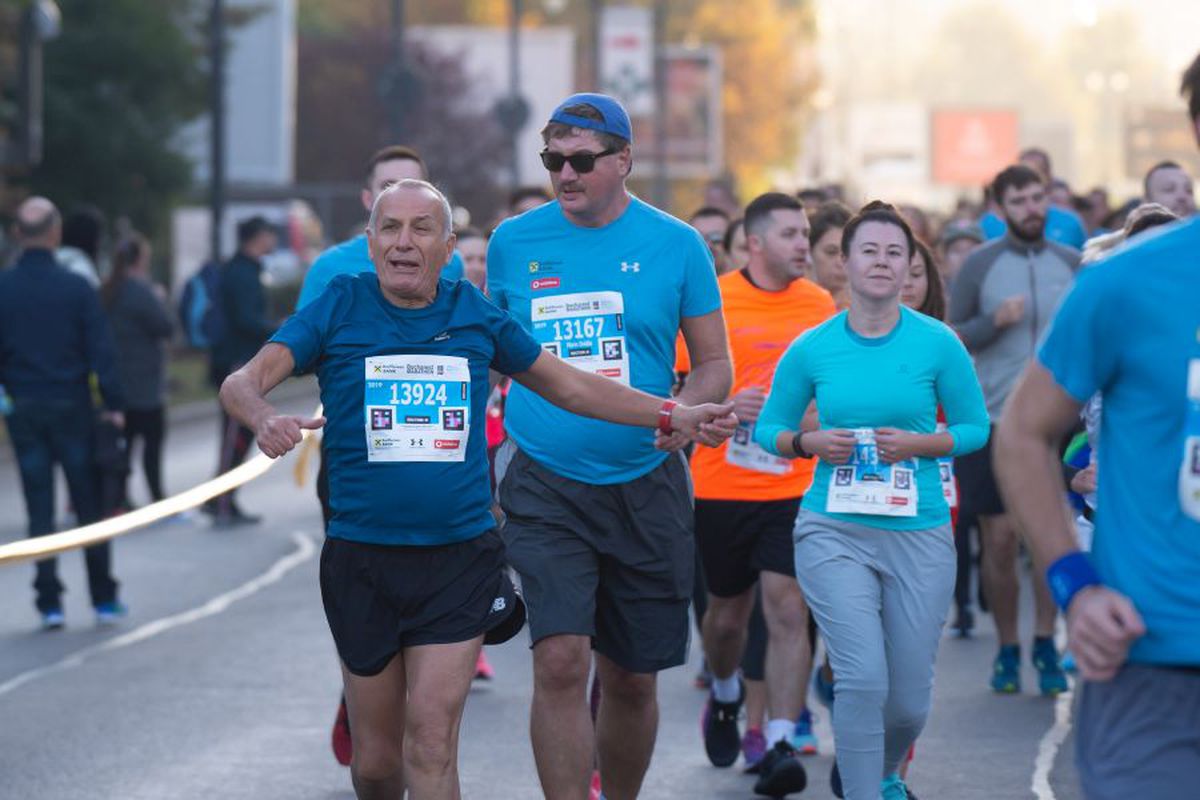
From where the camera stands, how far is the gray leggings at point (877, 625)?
709 cm

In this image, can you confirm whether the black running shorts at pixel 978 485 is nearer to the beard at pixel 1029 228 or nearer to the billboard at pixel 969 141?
the beard at pixel 1029 228

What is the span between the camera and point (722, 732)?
8.73 metres

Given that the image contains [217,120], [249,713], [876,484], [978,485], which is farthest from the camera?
[217,120]

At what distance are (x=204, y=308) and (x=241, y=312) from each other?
1749mm

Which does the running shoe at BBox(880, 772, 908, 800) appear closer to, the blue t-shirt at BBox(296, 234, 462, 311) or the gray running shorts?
the blue t-shirt at BBox(296, 234, 462, 311)

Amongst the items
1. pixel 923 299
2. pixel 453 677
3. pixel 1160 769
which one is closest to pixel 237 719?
pixel 923 299

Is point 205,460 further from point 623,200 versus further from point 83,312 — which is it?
point 623,200

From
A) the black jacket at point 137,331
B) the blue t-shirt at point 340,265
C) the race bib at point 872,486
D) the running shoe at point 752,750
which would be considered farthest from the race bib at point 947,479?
the black jacket at point 137,331

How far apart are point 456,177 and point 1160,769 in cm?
5605

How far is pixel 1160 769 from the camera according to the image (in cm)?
411

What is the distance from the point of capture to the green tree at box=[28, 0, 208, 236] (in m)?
37.3

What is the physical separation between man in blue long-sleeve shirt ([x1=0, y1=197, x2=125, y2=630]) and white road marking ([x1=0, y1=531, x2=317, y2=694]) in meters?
0.37

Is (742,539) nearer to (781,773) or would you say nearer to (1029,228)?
(781,773)

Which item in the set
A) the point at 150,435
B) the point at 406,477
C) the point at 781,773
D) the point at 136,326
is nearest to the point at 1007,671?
the point at 781,773
